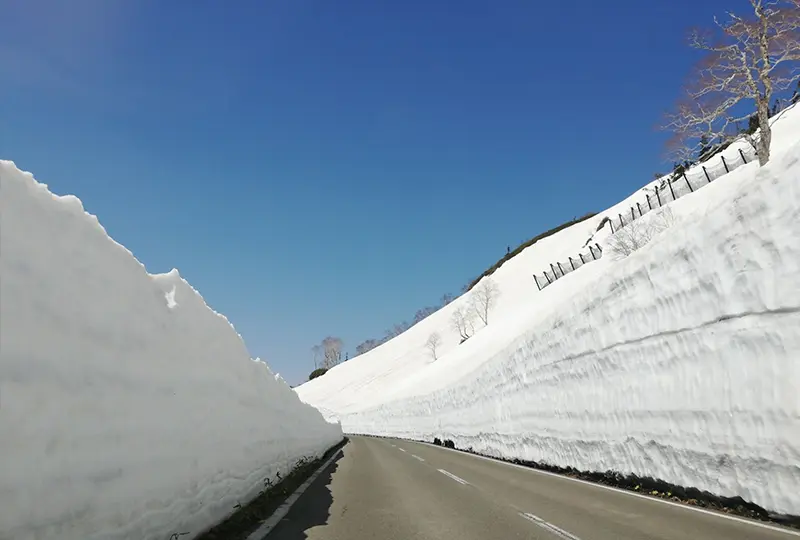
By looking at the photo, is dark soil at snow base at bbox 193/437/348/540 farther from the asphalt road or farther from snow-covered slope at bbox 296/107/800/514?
snow-covered slope at bbox 296/107/800/514

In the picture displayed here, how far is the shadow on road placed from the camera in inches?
247

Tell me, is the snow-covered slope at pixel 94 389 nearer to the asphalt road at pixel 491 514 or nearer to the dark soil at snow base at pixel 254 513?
the dark soil at snow base at pixel 254 513

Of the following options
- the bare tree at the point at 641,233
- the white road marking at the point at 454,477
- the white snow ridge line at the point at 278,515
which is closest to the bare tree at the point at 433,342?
the bare tree at the point at 641,233

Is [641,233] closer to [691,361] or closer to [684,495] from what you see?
[691,361]

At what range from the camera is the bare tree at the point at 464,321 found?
90500mm

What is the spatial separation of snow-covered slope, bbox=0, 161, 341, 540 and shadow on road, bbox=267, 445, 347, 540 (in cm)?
79

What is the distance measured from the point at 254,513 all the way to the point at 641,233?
138 feet

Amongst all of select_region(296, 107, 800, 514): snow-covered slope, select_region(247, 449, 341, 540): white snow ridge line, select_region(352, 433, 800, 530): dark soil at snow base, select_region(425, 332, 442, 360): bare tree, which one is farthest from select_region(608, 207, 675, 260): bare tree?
select_region(425, 332, 442, 360): bare tree

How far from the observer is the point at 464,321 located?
92.6 meters

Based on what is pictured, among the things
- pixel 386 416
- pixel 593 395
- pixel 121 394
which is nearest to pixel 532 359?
pixel 593 395

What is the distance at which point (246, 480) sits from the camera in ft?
26.1

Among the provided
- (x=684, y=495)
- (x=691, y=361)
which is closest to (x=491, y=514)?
(x=684, y=495)

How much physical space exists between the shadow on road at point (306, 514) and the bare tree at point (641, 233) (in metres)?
34.3

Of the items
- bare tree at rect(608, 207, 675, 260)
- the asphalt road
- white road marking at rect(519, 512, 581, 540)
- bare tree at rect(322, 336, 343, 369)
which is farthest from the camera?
bare tree at rect(322, 336, 343, 369)
